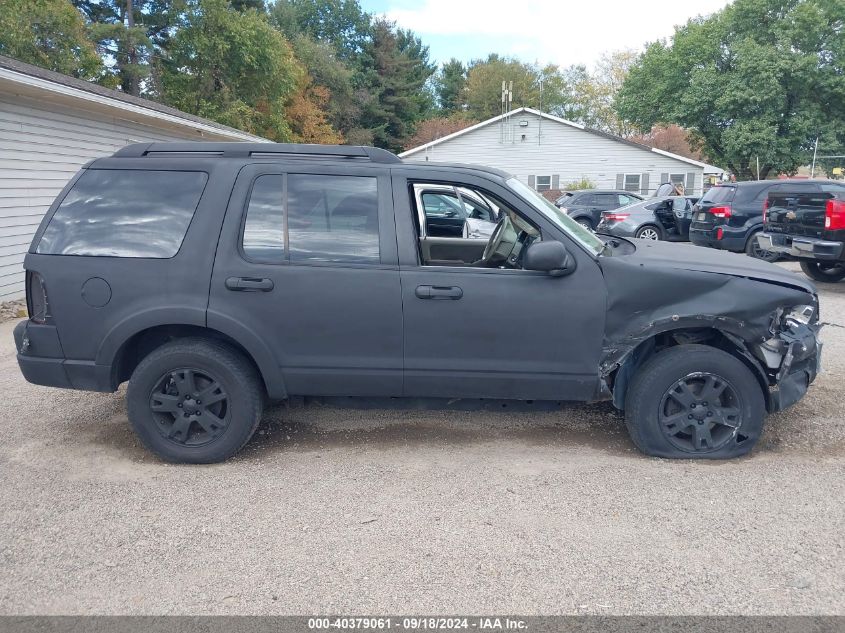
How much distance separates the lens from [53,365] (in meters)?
4.14

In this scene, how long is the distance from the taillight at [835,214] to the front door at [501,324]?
284 inches

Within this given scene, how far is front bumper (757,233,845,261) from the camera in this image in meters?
9.34

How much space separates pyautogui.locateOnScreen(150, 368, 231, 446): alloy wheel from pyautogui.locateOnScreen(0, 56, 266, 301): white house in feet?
22.5

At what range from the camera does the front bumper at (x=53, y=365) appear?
13.5 feet

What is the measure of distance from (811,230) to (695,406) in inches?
285

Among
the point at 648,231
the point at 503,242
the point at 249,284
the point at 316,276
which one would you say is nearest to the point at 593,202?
the point at 648,231

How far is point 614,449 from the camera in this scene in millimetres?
4387

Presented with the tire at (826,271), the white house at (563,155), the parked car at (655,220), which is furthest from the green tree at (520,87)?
the tire at (826,271)

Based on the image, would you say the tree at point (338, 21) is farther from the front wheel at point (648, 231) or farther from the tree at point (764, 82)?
the front wheel at point (648, 231)

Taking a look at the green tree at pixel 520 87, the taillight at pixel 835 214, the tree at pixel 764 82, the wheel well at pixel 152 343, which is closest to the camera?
the wheel well at pixel 152 343

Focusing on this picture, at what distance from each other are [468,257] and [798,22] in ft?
123

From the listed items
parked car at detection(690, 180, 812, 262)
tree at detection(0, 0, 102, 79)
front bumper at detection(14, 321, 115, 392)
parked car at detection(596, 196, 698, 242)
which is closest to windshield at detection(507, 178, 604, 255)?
front bumper at detection(14, 321, 115, 392)

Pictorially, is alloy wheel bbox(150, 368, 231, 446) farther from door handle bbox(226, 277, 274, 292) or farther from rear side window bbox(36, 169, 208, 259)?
rear side window bbox(36, 169, 208, 259)

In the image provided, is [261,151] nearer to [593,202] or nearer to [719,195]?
[719,195]
